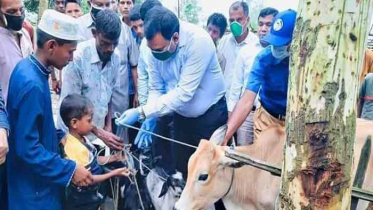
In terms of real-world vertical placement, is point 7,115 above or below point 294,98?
below

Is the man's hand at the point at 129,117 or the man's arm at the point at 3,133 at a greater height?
the man's arm at the point at 3,133

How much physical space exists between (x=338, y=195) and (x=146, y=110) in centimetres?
261

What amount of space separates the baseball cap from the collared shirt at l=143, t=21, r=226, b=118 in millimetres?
761

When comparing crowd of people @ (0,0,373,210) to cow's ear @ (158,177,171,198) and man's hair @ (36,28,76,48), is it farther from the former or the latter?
cow's ear @ (158,177,171,198)

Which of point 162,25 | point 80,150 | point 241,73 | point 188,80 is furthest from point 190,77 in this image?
point 80,150

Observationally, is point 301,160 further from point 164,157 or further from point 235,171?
point 164,157

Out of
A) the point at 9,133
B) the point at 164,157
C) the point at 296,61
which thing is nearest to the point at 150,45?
the point at 164,157

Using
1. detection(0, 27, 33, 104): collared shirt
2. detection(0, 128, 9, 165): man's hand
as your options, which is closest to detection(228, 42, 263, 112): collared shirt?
detection(0, 27, 33, 104): collared shirt

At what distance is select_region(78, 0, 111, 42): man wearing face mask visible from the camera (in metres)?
5.16

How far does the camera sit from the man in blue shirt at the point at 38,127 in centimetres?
292

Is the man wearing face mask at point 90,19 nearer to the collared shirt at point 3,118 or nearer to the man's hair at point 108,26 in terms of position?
the man's hair at point 108,26

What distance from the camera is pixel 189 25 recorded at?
4.33m

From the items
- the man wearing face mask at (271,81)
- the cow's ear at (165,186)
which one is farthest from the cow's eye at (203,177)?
the cow's ear at (165,186)

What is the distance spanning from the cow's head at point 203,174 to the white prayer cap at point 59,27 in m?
1.18
